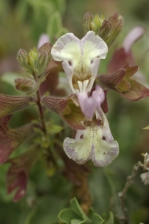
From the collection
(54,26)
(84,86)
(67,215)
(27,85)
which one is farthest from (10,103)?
(54,26)

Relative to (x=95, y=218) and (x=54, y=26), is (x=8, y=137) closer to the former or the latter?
(x=95, y=218)

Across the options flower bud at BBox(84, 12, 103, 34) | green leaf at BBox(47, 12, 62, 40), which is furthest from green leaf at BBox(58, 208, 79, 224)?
green leaf at BBox(47, 12, 62, 40)

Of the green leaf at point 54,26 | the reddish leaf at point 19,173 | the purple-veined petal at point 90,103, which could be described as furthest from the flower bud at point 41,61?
the green leaf at point 54,26

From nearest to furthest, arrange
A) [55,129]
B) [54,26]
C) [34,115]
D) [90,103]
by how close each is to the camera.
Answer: [90,103]
[55,129]
[54,26]
[34,115]

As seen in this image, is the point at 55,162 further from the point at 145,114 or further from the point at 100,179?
the point at 145,114

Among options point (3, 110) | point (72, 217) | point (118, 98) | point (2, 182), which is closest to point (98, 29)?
point (3, 110)
